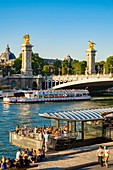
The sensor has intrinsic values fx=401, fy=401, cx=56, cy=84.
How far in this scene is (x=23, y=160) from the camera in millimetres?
11508

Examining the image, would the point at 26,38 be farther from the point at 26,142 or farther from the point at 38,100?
the point at 26,142

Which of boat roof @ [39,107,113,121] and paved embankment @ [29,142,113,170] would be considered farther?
boat roof @ [39,107,113,121]

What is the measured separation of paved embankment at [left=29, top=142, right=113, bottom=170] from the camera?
1146 cm

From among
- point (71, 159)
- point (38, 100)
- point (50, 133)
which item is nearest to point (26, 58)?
point (38, 100)

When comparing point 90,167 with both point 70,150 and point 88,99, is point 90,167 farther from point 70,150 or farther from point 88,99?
point 88,99

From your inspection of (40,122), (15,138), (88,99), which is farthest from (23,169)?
(88,99)

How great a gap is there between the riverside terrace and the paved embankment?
18.4 inches

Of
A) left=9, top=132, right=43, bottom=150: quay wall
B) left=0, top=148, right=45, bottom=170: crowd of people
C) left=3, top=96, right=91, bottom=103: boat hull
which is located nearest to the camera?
left=0, top=148, right=45, bottom=170: crowd of people

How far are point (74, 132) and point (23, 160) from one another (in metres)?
2.91

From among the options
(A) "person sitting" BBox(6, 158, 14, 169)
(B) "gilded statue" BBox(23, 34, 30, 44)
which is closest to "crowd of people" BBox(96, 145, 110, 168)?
(A) "person sitting" BBox(6, 158, 14, 169)

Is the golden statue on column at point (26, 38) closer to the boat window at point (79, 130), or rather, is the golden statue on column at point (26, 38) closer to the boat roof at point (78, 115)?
the boat roof at point (78, 115)

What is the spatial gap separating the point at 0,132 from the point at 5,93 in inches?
1326

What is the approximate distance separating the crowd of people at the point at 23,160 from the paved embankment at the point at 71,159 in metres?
0.25

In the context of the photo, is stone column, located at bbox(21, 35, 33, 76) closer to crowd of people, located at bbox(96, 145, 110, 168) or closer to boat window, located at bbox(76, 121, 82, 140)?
boat window, located at bbox(76, 121, 82, 140)
